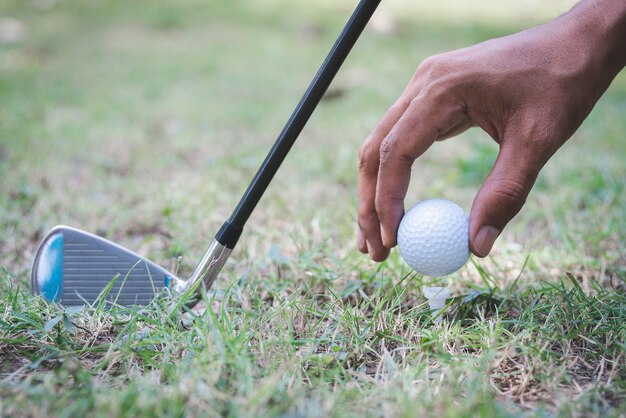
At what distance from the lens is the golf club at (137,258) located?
71.9 inches

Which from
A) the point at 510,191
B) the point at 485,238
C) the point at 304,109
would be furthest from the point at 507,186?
the point at 304,109

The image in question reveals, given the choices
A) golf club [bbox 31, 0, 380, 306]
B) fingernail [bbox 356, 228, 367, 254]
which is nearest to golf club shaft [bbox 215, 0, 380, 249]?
golf club [bbox 31, 0, 380, 306]

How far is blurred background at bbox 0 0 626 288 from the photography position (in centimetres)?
261

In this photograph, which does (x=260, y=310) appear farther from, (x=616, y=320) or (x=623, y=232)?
(x=623, y=232)

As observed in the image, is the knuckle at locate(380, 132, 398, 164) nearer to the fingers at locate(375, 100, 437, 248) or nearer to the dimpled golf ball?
the fingers at locate(375, 100, 437, 248)

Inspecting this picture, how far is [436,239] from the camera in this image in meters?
1.74

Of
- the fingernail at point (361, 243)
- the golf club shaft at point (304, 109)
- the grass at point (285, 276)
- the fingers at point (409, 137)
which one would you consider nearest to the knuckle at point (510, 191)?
the fingers at point (409, 137)

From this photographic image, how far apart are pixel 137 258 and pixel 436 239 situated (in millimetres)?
1093

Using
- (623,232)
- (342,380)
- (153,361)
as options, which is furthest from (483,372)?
(623,232)

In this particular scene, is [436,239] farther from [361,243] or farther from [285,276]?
[285,276]

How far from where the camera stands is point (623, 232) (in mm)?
2590

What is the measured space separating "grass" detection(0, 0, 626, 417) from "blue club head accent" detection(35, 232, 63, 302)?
0.10m

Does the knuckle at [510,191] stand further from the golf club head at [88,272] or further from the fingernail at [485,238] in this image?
the golf club head at [88,272]

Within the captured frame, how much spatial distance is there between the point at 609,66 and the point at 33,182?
10.6ft
